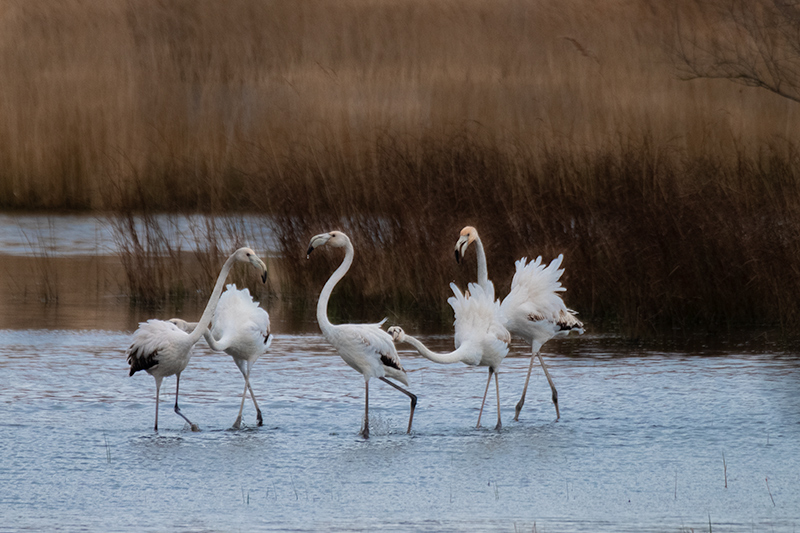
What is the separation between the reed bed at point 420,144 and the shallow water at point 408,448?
1.67m

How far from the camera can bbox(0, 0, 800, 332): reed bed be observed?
38.9 feet

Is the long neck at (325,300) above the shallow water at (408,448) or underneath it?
→ above

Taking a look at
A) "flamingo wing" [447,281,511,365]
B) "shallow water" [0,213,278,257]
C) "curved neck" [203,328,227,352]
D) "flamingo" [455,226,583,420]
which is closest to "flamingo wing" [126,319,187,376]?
"curved neck" [203,328,227,352]

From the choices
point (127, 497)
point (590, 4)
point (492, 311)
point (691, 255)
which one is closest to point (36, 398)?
point (127, 497)

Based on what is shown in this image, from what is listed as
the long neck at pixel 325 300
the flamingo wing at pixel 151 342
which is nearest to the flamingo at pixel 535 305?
the long neck at pixel 325 300

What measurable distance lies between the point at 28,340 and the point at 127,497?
18.5 feet

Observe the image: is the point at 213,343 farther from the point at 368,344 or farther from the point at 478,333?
the point at 478,333

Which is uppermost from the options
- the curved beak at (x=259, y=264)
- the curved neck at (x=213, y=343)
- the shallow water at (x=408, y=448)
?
the curved beak at (x=259, y=264)

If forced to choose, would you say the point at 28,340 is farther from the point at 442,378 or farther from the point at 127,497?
the point at 127,497

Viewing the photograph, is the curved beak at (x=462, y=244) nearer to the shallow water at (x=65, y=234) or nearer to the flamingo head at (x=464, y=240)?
the flamingo head at (x=464, y=240)

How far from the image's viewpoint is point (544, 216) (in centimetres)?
1236

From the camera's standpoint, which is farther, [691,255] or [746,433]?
[691,255]

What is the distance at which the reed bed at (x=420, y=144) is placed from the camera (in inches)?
467

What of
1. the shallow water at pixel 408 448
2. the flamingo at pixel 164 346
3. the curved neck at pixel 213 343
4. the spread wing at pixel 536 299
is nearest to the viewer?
the shallow water at pixel 408 448
